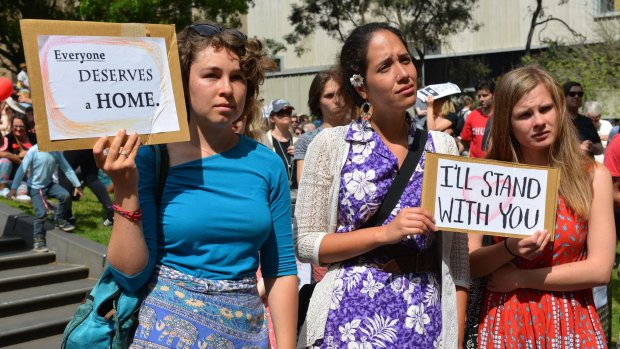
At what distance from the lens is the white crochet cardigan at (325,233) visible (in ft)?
9.77

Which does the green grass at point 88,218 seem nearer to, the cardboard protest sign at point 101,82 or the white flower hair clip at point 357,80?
the white flower hair clip at point 357,80

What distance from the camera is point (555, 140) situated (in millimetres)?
3205

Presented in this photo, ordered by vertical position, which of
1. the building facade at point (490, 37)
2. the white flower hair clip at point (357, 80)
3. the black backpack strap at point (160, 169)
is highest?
the building facade at point (490, 37)

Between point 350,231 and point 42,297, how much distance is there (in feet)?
24.5

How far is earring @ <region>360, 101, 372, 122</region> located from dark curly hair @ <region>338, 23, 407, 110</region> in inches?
1.5

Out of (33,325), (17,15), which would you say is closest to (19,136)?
(33,325)

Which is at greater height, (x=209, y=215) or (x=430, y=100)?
(x=430, y=100)

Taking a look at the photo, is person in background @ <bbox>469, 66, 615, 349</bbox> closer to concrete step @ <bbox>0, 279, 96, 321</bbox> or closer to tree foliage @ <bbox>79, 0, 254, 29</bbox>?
concrete step @ <bbox>0, 279, 96, 321</bbox>

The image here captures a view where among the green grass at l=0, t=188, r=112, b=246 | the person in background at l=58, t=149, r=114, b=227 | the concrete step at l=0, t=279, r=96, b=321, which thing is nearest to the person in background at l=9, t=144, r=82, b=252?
the green grass at l=0, t=188, r=112, b=246

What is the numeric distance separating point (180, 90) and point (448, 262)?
47.3 inches

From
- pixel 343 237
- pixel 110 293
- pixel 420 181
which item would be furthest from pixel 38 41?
pixel 420 181

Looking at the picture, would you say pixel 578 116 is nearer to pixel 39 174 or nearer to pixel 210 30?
pixel 39 174

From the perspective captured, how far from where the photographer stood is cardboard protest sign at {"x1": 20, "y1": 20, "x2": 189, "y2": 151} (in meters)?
2.34

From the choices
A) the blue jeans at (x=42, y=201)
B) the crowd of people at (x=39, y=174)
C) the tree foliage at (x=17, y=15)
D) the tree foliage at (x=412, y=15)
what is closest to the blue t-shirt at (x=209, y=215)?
the crowd of people at (x=39, y=174)
